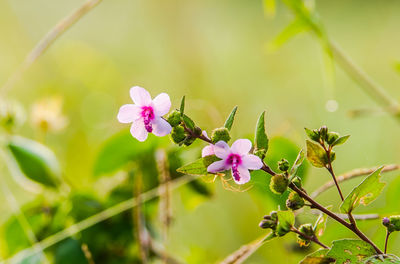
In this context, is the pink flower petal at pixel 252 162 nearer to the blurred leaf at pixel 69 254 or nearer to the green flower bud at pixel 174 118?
the green flower bud at pixel 174 118

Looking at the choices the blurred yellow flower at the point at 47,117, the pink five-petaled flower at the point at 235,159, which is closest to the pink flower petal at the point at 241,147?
the pink five-petaled flower at the point at 235,159

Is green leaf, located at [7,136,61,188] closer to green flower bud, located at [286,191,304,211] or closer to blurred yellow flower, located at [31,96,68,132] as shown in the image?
blurred yellow flower, located at [31,96,68,132]

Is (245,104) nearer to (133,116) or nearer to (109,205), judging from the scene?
(109,205)

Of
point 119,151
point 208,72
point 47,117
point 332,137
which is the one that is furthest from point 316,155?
point 208,72

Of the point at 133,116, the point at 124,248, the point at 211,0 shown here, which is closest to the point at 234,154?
the point at 133,116

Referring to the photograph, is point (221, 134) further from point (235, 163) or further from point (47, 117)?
point (47, 117)
